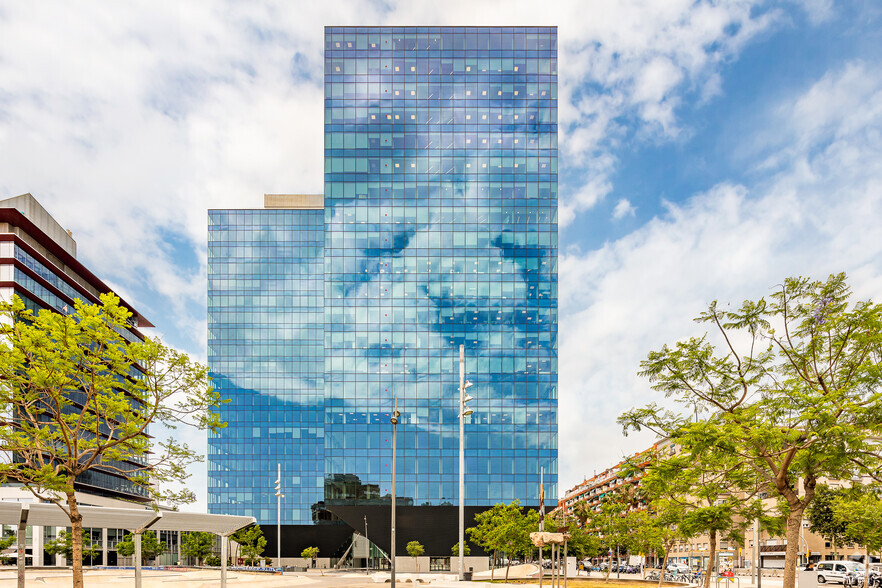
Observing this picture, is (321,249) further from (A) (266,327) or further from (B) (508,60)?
(B) (508,60)

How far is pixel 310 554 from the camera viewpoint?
117875mm

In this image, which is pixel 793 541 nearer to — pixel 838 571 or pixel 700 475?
pixel 700 475

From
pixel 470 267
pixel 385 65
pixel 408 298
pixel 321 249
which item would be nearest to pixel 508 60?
pixel 385 65

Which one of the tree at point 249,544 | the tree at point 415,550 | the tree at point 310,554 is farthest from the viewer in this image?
the tree at point 310,554

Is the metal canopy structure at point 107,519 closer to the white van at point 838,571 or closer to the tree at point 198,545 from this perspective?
the white van at point 838,571

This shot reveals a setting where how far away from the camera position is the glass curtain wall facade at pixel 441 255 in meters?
106

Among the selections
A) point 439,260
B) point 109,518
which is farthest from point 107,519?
point 439,260

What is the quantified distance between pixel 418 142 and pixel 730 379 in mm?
91001

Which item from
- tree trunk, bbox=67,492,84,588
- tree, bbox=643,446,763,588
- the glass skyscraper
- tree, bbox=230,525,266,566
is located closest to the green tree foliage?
the glass skyscraper

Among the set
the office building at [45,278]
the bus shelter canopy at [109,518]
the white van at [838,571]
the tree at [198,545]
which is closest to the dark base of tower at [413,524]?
the tree at [198,545]

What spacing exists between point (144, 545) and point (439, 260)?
55715 millimetres

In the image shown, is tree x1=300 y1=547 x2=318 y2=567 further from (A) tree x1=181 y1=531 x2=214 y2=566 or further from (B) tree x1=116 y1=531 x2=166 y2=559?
(B) tree x1=116 y1=531 x2=166 y2=559

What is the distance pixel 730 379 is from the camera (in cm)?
2666

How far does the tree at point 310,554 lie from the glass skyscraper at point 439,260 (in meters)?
13.9
